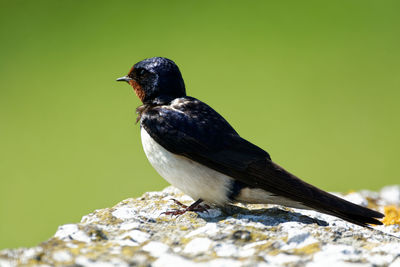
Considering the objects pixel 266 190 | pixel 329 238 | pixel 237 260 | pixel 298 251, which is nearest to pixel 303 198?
pixel 266 190

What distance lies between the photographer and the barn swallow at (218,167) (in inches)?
150

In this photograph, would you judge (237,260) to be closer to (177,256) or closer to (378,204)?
(177,256)

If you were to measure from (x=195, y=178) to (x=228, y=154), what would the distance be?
1.06ft

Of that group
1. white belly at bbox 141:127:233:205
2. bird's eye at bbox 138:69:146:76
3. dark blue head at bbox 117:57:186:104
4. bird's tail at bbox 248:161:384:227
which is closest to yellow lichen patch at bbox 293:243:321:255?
bird's tail at bbox 248:161:384:227

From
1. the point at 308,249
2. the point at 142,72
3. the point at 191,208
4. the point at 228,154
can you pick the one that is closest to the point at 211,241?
the point at 308,249

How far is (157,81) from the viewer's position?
15.1 ft

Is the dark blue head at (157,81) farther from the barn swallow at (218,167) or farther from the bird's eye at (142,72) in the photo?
the barn swallow at (218,167)

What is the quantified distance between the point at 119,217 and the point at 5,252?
108cm

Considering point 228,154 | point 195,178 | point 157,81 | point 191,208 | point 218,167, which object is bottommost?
point 191,208

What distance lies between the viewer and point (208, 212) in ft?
13.0

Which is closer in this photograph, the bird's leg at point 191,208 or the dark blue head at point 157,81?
the bird's leg at point 191,208

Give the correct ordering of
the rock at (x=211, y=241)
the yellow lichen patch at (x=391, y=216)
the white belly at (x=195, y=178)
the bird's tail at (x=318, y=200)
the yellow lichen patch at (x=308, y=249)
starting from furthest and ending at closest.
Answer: the yellow lichen patch at (x=391, y=216) → the white belly at (x=195, y=178) → the bird's tail at (x=318, y=200) → the yellow lichen patch at (x=308, y=249) → the rock at (x=211, y=241)

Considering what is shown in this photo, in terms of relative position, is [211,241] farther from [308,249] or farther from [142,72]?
[142,72]

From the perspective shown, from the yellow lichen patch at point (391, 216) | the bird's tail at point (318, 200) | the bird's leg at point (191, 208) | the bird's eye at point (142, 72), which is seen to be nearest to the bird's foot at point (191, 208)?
the bird's leg at point (191, 208)
